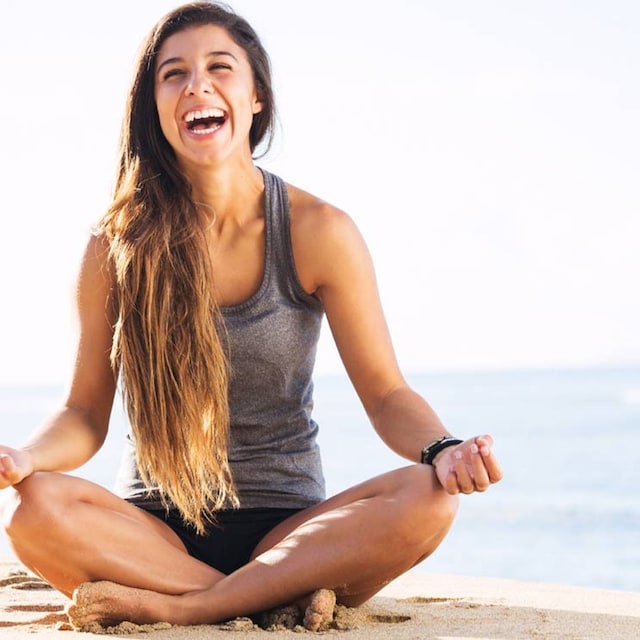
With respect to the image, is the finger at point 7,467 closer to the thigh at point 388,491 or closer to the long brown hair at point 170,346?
the long brown hair at point 170,346

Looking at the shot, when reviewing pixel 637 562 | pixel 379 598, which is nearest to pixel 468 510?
pixel 637 562

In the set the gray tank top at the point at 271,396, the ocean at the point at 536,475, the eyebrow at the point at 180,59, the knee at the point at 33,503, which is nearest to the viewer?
the knee at the point at 33,503

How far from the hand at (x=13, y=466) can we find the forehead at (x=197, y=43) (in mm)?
1230

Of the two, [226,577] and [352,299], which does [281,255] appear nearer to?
[352,299]

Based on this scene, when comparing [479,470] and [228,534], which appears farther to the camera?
[228,534]

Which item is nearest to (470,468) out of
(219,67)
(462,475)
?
(462,475)

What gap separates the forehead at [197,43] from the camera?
3.30 m

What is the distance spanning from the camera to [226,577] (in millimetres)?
2893

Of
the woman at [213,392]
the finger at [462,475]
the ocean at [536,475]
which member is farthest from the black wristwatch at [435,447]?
the ocean at [536,475]

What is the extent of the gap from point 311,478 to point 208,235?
0.76m

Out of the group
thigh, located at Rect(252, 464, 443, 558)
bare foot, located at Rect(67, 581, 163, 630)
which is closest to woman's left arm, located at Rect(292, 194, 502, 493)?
thigh, located at Rect(252, 464, 443, 558)

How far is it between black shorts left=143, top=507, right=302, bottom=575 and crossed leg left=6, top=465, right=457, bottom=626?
0.24 meters

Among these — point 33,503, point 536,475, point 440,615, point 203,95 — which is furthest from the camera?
point 536,475

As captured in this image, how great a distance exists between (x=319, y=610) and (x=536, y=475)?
14105 millimetres
